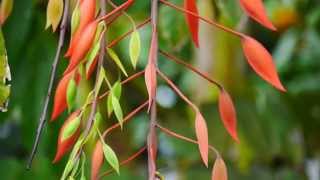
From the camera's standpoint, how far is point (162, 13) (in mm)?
1218

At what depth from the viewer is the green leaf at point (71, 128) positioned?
572 millimetres

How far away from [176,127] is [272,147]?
0.23 m

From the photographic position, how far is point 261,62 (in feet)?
1.95

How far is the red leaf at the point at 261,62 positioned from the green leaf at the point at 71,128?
14 centimetres

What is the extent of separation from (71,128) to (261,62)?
0.49 feet

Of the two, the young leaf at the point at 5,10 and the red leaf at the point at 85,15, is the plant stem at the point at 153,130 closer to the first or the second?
the red leaf at the point at 85,15

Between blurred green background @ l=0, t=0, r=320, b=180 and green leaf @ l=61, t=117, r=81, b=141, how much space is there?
1.47ft

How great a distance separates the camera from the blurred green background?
118 cm

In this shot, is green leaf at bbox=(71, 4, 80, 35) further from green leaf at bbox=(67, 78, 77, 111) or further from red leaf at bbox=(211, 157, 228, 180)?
red leaf at bbox=(211, 157, 228, 180)

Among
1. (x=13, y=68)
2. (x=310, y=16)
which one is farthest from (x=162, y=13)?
(x=310, y=16)

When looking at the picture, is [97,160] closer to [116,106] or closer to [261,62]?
[116,106]

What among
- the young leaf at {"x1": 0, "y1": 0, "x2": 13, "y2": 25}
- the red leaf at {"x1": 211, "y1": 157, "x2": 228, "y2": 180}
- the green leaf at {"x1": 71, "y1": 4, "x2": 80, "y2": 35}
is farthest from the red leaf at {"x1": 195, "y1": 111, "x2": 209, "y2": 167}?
the young leaf at {"x1": 0, "y1": 0, "x2": 13, "y2": 25}

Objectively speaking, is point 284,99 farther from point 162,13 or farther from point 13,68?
point 13,68

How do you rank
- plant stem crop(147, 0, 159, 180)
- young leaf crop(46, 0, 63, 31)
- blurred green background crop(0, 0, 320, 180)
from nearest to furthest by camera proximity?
plant stem crop(147, 0, 159, 180) < young leaf crop(46, 0, 63, 31) < blurred green background crop(0, 0, 320, 180)
